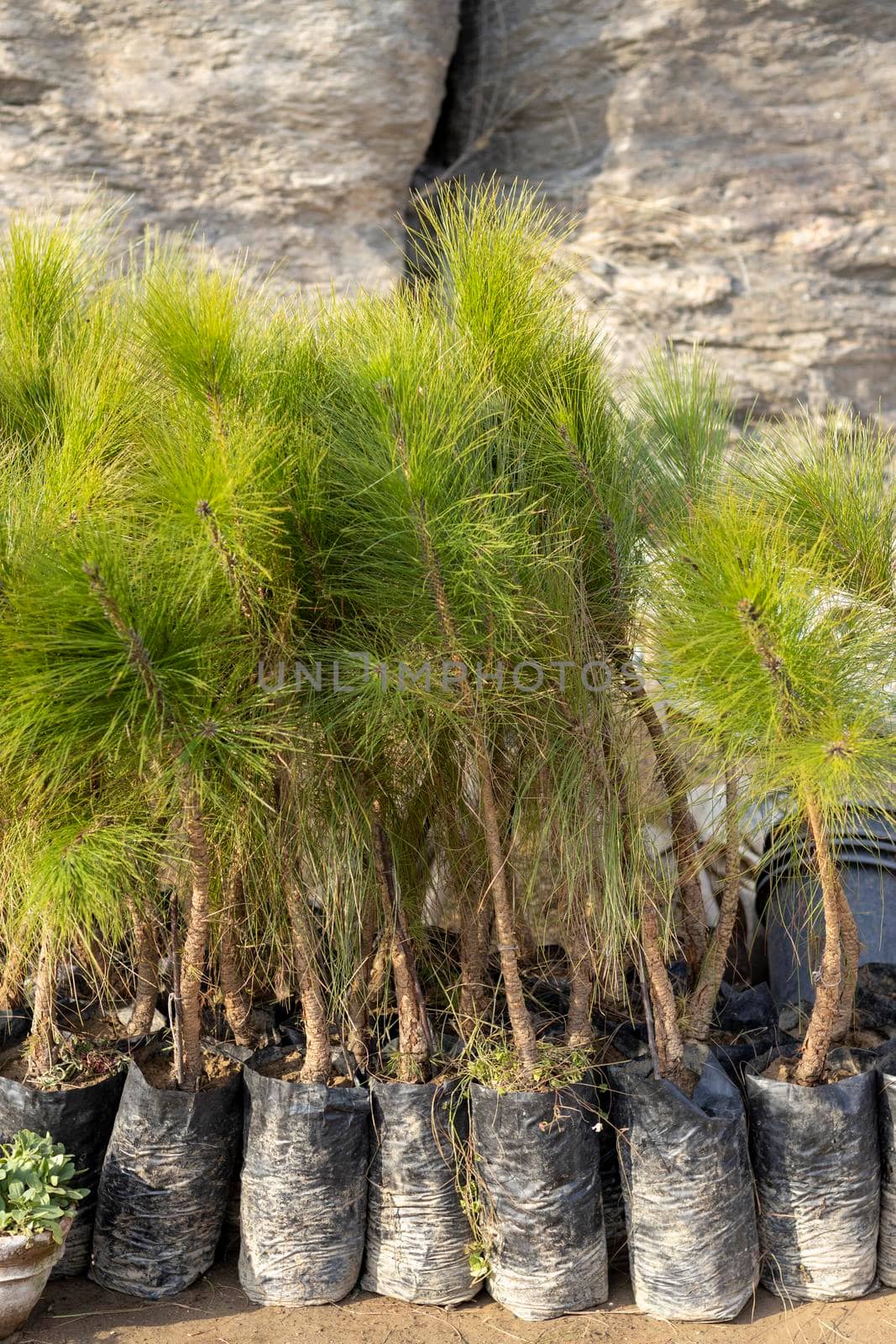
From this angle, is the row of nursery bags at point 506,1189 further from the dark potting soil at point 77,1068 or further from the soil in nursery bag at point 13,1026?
the soil in nursery bag at point 13,1026

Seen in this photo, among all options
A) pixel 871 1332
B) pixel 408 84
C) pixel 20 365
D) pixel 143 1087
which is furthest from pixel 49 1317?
pixel 408 84

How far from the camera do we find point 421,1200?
5.70 ft

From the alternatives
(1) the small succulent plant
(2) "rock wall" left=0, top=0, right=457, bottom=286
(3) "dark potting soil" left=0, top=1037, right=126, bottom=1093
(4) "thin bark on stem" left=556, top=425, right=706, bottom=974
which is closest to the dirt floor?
(1) the small succulent plant

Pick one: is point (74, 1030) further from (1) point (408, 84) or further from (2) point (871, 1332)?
(1) point (408, 84)

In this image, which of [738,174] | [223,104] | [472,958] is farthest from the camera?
[738,174]

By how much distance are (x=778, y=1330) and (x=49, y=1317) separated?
3.35 ft

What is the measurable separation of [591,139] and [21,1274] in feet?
11.1

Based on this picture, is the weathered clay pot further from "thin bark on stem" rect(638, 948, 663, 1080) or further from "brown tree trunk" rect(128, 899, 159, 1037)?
"thin bark on stem" rect(638, 948, 663, 1080)

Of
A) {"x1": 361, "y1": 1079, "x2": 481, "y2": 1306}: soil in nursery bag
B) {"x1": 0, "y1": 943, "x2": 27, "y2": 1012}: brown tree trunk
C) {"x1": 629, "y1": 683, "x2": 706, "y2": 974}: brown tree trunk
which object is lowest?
{"x1": 361, "y1": 1079, "x2": 481, "y2": 1306}: soil in nursery bag

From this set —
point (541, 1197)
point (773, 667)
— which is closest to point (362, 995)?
point (541, 1197)

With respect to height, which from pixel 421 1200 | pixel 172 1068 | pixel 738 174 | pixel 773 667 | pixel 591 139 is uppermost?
pixel 591 139

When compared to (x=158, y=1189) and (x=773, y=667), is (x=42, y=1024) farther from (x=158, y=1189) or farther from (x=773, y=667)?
(x=773, y=667)

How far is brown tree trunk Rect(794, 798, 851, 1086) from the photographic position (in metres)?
1.67

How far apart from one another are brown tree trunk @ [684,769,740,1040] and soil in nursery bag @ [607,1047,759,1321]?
0.57ft
